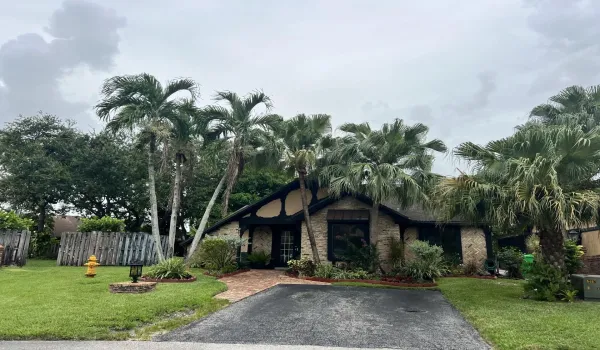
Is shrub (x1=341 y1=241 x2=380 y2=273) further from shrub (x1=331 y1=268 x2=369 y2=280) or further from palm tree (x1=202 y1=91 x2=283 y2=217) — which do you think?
palm tree (x1=202 y1=91 x2=283 y2=217)

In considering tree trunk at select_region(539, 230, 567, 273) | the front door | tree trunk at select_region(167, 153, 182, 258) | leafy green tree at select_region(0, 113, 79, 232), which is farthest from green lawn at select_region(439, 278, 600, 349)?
leafy green tree at select_region(0, 113, 79, 232)

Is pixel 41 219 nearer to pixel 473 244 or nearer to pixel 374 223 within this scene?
pixel 374 223

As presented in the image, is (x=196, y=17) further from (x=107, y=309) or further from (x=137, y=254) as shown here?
(x=137, y=254)

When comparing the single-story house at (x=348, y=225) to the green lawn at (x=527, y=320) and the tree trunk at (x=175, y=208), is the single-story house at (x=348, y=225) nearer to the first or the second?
the tree trunk at (x=175, y=208)

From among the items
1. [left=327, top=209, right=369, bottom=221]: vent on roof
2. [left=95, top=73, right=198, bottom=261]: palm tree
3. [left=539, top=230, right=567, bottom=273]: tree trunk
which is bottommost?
[left=539, top=230, right=567, bottom=273]: tree trunk

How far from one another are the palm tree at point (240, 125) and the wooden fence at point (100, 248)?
16.7 ft

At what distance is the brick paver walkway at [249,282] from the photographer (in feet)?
34.0

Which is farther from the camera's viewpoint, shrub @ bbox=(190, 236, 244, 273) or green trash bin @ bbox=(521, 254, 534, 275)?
shrub @ bbox=(190, 236, 244, 273)

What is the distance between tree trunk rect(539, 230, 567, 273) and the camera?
974 cm

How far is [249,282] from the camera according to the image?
1320 cm

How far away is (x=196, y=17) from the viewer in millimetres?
12320

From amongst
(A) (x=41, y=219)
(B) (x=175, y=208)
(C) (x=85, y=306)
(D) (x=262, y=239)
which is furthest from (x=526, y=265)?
(A) (x=41, y=219)

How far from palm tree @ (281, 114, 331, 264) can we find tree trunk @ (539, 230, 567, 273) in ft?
28.0

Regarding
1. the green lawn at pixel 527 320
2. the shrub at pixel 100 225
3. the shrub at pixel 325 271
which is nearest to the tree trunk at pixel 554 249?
the green lawn at pixel 527 320
